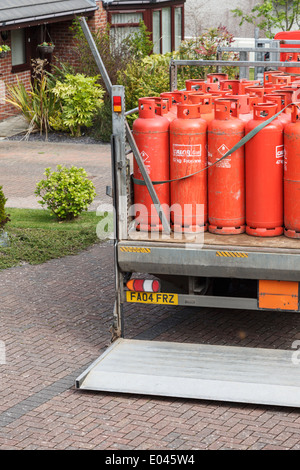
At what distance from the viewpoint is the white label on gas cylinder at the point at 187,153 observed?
6852 millimetres

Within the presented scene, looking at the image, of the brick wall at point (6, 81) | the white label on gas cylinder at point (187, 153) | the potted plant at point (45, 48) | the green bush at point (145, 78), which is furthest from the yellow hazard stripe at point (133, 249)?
the potted plant at point (45, 48)

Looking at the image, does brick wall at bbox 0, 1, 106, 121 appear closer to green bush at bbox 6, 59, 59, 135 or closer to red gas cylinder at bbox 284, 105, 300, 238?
green bush at bbox 6, 59, 59, 135

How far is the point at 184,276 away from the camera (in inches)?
280

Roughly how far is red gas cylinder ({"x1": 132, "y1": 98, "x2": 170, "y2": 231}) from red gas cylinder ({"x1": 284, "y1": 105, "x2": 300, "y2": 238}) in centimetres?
103

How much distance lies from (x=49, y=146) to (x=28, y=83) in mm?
4252

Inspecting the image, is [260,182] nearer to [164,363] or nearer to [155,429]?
[164,363]

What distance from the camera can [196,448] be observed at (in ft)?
18.8

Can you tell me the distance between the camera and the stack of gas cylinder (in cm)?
668

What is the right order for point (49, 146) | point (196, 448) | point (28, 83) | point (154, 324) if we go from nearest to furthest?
point (196, 448), point (154, 324), point (49, 146), point (28, 83)

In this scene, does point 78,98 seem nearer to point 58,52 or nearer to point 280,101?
point 58,52

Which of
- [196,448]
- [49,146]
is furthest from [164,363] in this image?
[49,146]

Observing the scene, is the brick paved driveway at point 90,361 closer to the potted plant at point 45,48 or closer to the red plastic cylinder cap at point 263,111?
the red plastic cylinder cap at point 263,111

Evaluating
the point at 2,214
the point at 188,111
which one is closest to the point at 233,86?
the point at 188,111

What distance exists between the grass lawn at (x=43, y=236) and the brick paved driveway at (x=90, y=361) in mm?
208
